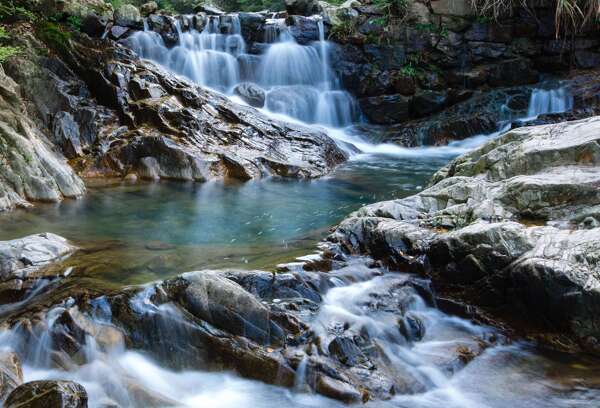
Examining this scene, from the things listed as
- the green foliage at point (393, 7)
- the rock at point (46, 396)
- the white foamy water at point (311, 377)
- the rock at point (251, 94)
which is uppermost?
the green foliage at point (393, 7)

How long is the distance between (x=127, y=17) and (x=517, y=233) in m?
12.8

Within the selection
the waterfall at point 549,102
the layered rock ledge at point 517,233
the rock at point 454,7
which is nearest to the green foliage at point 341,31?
the rock at point 454,7

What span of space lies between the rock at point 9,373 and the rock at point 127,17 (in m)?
12.4

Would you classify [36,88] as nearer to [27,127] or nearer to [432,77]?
[27,127]

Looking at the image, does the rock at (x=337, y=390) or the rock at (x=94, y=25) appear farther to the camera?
the rock at (x=94, y=25)

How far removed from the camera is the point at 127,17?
14.2 meters

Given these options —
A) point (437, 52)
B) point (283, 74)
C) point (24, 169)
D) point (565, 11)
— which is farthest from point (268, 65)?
point (24, 169)

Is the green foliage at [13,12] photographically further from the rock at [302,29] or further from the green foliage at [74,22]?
the rock at [302,29]

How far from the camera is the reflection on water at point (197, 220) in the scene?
17.5 feet

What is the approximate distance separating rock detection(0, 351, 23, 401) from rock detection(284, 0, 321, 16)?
50.3 ft

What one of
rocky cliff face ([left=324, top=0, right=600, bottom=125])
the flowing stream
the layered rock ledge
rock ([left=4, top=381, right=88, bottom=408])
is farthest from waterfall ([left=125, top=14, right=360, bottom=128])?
rock ([left=4, top=381, right=88, bottom=408])

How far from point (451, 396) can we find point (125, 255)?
3.44m

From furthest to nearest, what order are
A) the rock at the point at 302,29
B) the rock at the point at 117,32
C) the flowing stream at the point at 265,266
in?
the rock at the point at 302,29 < the rock at the point at 117,32 < the flowing stream at the point at 265,266

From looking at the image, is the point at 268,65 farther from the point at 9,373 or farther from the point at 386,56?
the point at 9,373
